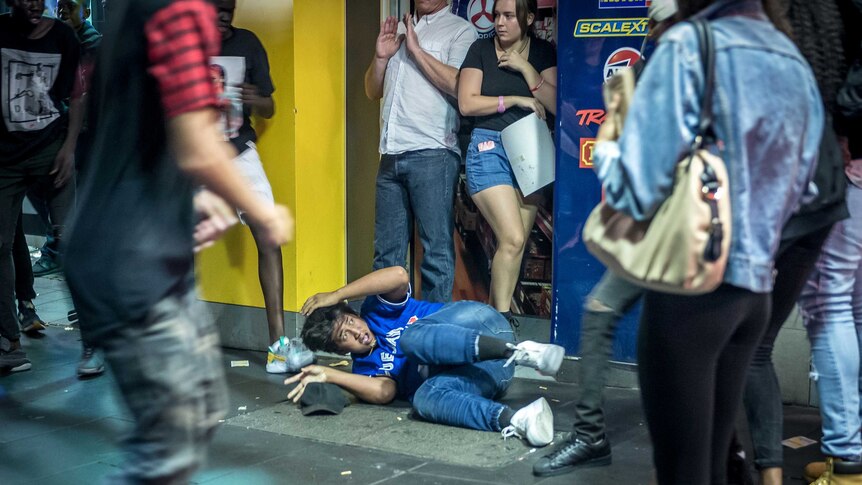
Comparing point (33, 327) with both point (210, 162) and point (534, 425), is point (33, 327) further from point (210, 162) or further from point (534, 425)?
point (210, 162)

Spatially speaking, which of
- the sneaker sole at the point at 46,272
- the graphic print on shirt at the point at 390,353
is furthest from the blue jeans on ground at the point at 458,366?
the sneaker sole at the point at 46,272

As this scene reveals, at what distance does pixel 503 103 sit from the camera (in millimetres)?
6070

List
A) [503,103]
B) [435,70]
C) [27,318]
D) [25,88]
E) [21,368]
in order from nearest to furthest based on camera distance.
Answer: [503,103]
[435,70]
[21,368]
[25,88]
[27,318]

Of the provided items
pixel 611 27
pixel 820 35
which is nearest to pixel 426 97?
pixel 611 27

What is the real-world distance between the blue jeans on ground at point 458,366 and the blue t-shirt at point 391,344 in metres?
0.22

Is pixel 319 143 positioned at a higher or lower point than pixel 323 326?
higher

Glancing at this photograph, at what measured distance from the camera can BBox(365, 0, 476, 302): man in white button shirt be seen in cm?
635

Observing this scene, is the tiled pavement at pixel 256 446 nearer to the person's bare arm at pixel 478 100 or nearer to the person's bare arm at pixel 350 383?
the person's bare arm at pixel 350 383

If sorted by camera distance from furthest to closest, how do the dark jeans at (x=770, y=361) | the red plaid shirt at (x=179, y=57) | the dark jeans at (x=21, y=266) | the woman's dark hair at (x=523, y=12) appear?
the dark jeans at (x=21, y=266) → the woman's dark hair at (x=523, y=12) → the dark jeans at (x=770, y=361) → the red plaid shirt at (x=179, y=57)

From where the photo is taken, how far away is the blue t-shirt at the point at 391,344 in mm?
5602

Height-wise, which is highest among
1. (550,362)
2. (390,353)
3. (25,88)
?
(25,88)

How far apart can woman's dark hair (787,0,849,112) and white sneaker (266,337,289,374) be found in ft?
12.5

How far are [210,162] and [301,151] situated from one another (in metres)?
4.29

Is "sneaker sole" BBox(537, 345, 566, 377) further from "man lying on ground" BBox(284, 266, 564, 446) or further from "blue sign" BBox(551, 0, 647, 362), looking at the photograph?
"blue sign" BBox(551, 0, 647, 362)
